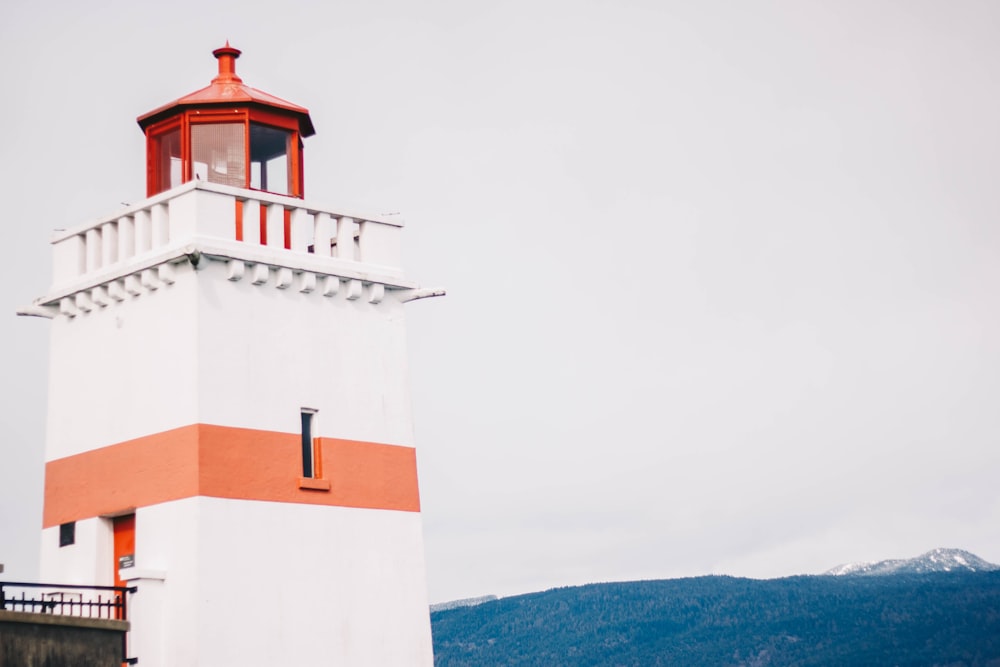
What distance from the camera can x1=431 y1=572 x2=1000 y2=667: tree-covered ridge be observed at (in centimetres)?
8906

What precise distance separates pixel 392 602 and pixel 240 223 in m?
6.12

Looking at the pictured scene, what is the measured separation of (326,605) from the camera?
22250 mm

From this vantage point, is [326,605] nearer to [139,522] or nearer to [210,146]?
[139,522]

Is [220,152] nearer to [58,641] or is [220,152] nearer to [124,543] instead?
[124,543]

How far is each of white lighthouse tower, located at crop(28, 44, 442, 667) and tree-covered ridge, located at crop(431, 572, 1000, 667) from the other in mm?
69815

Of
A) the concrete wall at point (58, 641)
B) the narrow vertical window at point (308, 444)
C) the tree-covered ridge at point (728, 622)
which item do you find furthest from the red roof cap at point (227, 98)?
the tree-covered ridge at point (728, 622)

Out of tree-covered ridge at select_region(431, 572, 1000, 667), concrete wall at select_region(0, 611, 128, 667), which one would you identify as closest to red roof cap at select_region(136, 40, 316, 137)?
concrete wall at select_region(0, 611, 128, 667)

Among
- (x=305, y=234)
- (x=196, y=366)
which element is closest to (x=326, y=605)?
(x=196, y=366)

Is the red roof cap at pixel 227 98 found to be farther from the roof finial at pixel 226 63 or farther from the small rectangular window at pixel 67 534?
the small rectangular window at pixel 67 534

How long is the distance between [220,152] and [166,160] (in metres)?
0.98

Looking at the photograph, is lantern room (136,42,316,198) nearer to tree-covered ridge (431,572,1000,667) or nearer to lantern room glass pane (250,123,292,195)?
lantern room glass pane (250,123,292,195)

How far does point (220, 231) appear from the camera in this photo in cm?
2209

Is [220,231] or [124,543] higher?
[220,231]

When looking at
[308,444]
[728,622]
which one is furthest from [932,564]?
[308,444]
